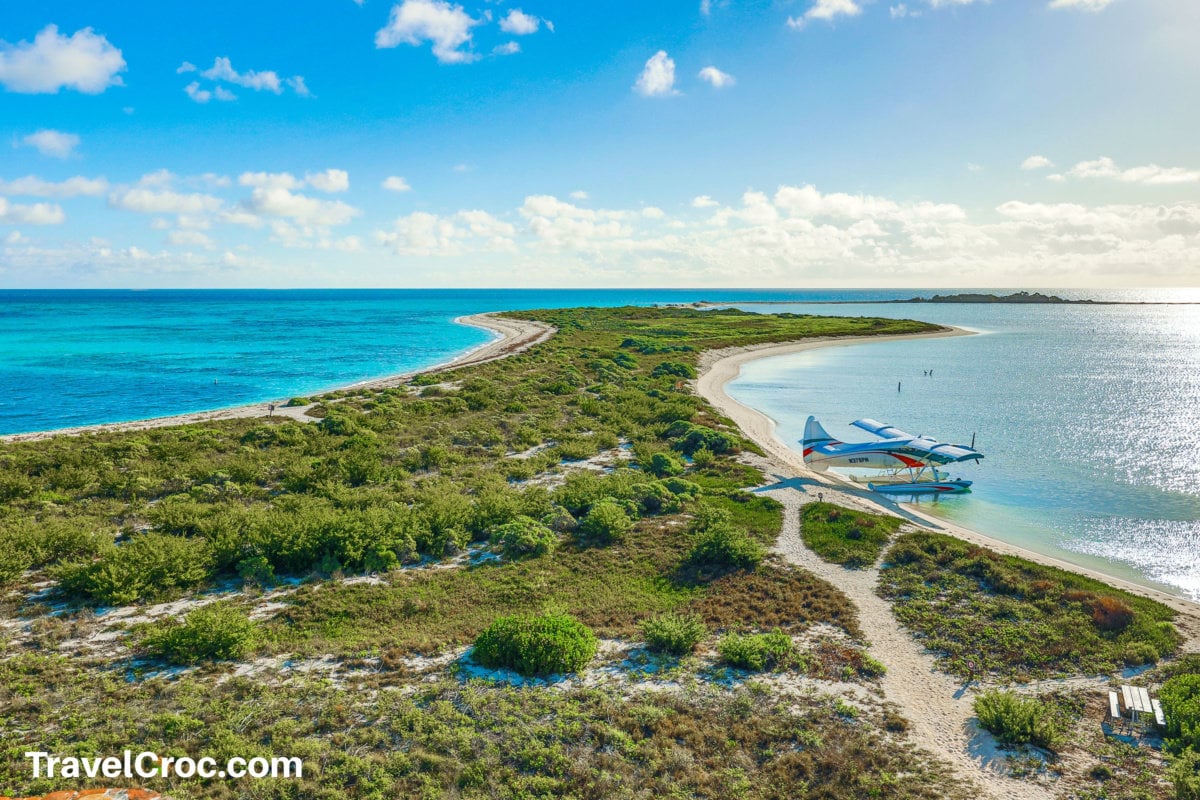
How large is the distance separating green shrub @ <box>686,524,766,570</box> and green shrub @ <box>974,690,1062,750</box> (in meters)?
9.32

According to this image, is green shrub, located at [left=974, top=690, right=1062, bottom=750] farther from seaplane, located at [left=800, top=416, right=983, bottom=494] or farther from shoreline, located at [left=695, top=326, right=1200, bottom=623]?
seaplane, located at [left=800, top=416, right=983, bottom=494]

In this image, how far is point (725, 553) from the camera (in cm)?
2277

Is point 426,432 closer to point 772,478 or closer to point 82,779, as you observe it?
point 772,478

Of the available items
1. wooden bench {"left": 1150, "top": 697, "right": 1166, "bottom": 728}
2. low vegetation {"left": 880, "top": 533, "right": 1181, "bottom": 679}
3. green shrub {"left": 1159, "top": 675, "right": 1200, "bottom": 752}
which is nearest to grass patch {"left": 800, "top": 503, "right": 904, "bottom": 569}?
low vegetation {"left": 880, "top": 533, "right": 1181, "bottom": 679}

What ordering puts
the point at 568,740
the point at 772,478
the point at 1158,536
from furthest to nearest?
the point at 772,478 < the point at 1158,536 < the point at 568,740

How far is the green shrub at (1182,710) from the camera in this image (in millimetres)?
12719

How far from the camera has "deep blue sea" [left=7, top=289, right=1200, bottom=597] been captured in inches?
1193

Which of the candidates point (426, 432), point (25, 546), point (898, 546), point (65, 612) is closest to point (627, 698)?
point (898, 546)

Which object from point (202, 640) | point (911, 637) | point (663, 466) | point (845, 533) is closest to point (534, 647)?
point (202, 640)

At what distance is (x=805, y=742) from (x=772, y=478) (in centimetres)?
2331

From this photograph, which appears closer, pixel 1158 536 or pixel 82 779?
pixel 82 779

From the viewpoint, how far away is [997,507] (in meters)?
32.4

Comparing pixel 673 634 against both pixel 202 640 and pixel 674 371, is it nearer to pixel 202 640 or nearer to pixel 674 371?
pixel 202 640

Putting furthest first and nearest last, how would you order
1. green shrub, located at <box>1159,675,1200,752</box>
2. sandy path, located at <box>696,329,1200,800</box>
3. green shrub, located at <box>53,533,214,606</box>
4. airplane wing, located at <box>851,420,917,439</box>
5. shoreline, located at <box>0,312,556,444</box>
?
shoreline, located at <box>0,312,556,444</box>, airplane wing, located at <box>851,420,917,439</box>, green shrub, located at <box>53,533,214,606</box>, green shrub, located at <box>1159,675,1200,752</box>, sandy path, located at <box>696,329,1200,800</box>
